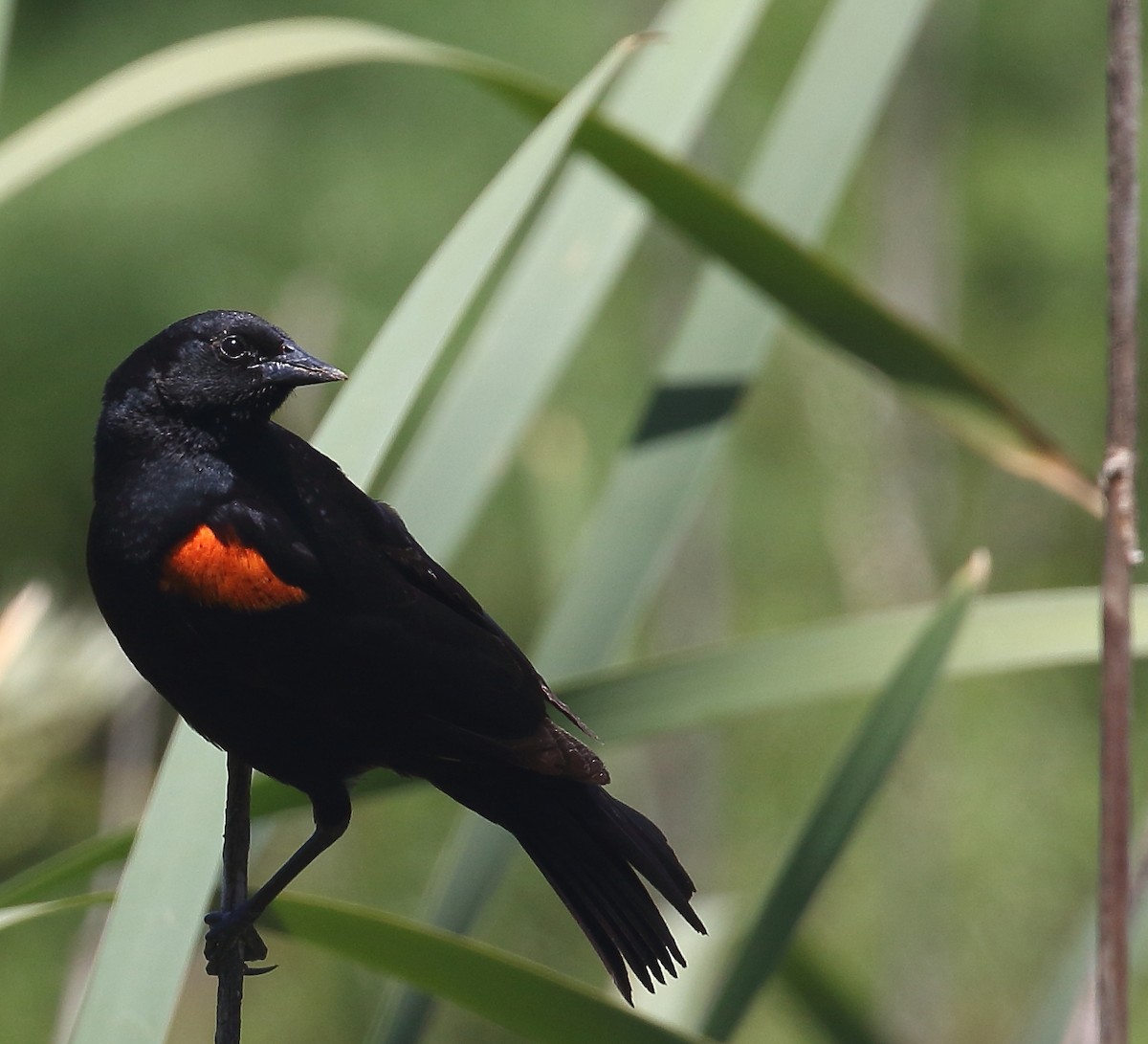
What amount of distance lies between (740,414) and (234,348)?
195 cm

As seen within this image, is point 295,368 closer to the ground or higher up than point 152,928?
higher up

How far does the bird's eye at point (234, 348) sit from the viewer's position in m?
0.91

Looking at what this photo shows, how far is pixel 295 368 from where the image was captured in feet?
2.93

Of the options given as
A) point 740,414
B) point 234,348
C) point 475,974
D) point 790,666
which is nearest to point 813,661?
point 790,666

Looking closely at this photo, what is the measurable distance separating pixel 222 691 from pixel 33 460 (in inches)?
102

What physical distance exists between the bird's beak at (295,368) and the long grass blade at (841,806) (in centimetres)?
42

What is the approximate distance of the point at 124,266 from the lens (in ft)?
10.9

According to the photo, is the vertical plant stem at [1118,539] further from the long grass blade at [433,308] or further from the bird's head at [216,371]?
the bird's head at [216,371]

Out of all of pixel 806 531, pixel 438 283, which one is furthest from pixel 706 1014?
pixel 806 531

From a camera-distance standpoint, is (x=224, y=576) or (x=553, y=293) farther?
(x=553, y=293)

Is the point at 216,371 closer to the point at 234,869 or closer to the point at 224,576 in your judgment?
the point at 224,576

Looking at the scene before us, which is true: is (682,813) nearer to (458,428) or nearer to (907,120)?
(907,120)

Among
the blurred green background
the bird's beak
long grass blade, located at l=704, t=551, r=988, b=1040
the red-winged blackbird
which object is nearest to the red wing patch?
the red-winged blackbird

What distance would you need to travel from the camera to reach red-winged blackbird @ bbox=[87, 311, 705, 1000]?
0.82 metres
